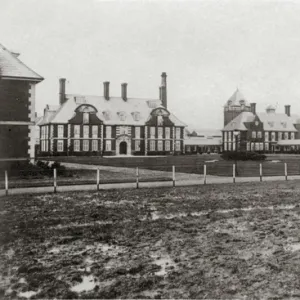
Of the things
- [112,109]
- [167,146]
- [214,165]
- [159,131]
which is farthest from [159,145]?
[214,165]

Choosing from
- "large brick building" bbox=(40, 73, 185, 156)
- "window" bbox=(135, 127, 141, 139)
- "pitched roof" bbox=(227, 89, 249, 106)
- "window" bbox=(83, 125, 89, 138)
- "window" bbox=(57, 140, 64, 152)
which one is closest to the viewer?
"window" bbox=(57, 140, 64, 152)

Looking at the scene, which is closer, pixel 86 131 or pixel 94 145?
pixel 86 131

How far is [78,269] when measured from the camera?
→ 5.19 meters

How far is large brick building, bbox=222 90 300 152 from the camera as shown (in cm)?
7750

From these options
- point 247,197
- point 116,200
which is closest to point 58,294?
point 116,200

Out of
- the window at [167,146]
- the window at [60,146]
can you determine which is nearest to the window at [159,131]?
the window at [167,146]

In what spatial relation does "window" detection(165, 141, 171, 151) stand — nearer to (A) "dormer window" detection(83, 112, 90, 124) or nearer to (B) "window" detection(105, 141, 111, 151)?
(B) "window" detection(105, 141, 111, 151)

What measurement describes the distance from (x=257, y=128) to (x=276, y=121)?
7.26 m

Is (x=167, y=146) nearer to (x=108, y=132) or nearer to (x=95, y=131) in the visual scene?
(x=108, y=132)

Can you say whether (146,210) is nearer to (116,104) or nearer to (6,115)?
(6,115)

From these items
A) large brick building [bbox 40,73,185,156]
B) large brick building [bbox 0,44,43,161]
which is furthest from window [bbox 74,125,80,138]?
large brick building [bbox 0,44,43,161]

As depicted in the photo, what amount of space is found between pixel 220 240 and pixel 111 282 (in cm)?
259

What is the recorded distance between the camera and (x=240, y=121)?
3088 inches

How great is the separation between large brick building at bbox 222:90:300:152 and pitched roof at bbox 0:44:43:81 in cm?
5895
